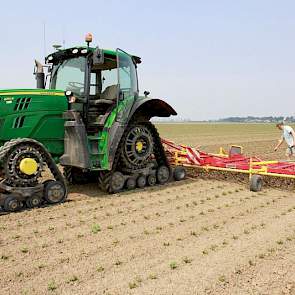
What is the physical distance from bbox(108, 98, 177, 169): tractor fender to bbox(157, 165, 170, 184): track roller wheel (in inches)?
41.8

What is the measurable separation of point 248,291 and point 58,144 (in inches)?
173

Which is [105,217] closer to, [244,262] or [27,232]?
[27,232]

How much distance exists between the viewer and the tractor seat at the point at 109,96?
7029 mm

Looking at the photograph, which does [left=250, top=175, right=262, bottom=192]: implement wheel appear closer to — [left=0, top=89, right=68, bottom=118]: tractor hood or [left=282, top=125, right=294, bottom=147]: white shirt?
[left=282, top=125, right=294, bottom=147]: white shirt

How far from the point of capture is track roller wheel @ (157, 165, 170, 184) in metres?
7.89

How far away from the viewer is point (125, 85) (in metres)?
7.30

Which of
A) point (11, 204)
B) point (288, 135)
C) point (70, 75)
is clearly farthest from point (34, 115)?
point (288, 135)

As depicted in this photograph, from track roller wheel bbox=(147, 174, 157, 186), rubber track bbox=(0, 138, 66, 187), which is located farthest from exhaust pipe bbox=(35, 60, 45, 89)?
track roller wheel bbox=(147, 174, 157, 186)

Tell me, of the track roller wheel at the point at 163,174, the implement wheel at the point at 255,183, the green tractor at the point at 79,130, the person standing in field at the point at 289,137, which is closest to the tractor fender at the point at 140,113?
the green tractor at the point at 79,130

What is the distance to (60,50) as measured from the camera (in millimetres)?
7156

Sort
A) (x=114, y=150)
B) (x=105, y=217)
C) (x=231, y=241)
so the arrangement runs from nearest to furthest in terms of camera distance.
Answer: (x=231, y=241), (x=105, y=217), (x=114, y=150)

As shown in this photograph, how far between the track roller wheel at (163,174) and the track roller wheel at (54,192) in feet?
7.59

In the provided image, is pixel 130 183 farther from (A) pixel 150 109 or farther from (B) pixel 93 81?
(B) pixel 93 81

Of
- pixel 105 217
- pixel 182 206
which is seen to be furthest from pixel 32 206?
pixel 182 206
